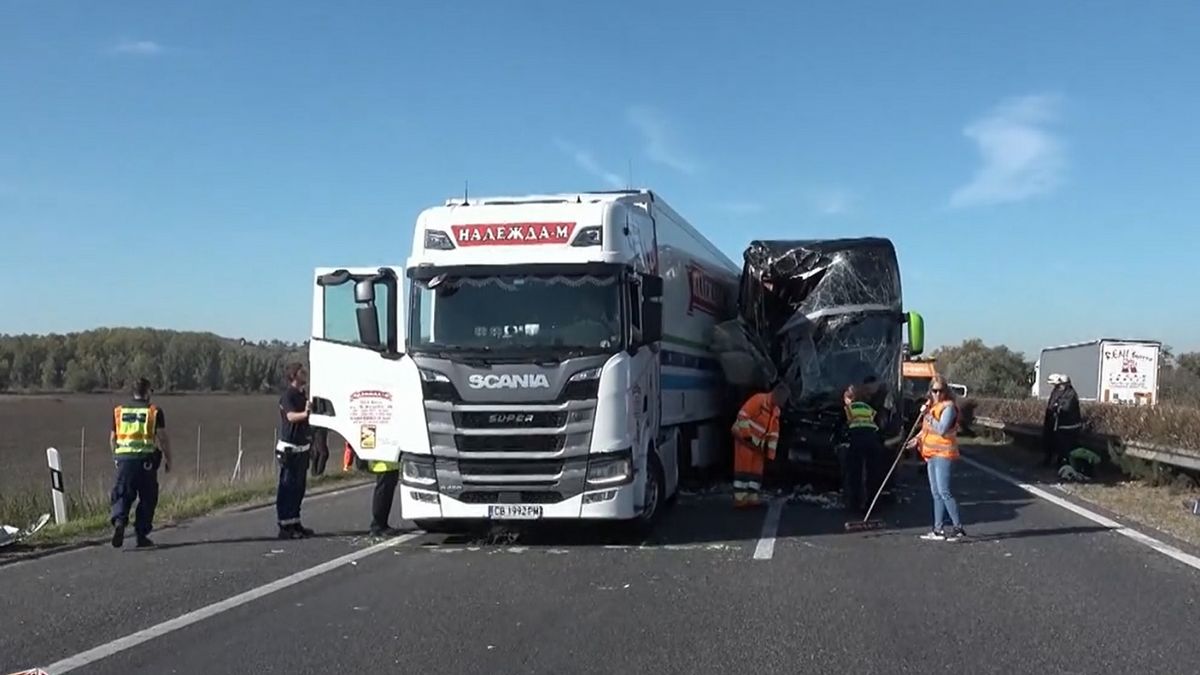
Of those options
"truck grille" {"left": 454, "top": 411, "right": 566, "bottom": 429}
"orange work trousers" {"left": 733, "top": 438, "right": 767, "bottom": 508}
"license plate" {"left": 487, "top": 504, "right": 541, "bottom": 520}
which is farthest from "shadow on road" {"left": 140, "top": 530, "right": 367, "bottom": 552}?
"orange work trousers" {"left": 733, "top": 438, "right": 767, "bottom": 508}

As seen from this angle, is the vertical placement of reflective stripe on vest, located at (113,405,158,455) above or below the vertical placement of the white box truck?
below

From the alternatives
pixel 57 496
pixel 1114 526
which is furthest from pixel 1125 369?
pixel 57 496

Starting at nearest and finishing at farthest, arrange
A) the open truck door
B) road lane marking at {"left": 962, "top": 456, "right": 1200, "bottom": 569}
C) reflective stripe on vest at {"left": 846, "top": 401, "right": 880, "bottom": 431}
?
road lane marking at {"left": 962, "top": 456, "right": 1200, "bottom": 569}, the open truck door, reflective stripe on vest at {"left": 846, "top": 401, "right": 880, "bottom": 431}

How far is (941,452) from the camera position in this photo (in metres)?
11.5

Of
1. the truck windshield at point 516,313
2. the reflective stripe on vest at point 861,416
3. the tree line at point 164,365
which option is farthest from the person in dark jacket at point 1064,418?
the tree line at point 164,365

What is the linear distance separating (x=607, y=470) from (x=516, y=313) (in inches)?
65.9


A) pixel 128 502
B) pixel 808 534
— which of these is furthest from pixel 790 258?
pixel 128 502

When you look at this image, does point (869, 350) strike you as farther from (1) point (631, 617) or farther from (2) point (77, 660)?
(2) point (77, 660)

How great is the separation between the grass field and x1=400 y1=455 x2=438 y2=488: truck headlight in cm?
592

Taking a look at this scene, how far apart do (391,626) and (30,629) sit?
235 cm

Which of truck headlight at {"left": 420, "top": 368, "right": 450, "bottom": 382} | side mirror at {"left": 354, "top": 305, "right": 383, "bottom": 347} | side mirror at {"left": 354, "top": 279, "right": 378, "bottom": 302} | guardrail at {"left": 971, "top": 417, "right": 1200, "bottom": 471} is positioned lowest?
guardrail at {"left": 971, "top": 417, "right": 1200, "bottom": 471}

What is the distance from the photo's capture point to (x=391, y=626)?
7.48 meters

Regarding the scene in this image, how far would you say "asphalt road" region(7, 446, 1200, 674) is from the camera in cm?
664

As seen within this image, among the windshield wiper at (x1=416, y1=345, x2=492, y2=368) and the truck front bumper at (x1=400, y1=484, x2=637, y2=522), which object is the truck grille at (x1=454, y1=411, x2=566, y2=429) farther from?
the truck front bumper at (x1=400, y1=484, x2=637, y2=522)
